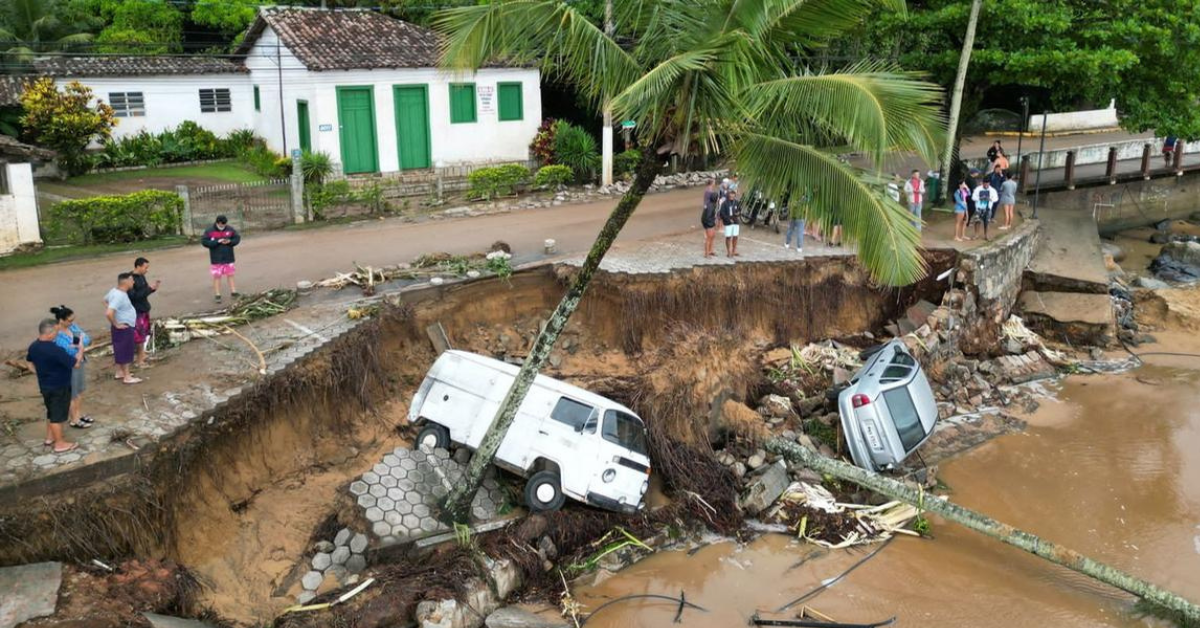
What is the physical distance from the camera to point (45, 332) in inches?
430

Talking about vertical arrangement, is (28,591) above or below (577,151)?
below

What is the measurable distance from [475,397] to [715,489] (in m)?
4.12

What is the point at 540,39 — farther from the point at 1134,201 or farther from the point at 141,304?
the point at 1134,201

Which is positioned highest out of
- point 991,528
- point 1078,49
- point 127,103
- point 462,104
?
point 1078,49

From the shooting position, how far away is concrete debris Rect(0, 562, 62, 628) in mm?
9336

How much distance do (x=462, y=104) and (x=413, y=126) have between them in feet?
5.34

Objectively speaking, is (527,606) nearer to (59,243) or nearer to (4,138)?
(59,243)

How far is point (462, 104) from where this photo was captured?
27.9 meters

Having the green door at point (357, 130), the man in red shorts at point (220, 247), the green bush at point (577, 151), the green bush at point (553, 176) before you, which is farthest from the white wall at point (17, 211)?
the green bush at point (577, 151)

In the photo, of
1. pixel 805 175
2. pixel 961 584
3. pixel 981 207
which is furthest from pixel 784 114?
pixel 981 207

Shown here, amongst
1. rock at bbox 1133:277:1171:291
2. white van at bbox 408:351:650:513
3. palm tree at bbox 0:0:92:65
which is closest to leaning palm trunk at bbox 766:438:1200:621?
white van at bbox 408:351:650:513

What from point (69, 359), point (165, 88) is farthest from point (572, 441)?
point (165, 88)

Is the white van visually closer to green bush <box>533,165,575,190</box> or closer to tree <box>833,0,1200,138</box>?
tree <box>833,0,1200,138</box>

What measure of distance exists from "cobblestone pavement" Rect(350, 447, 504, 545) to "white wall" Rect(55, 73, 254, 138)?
70.9 ft
